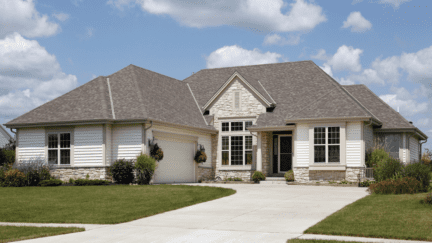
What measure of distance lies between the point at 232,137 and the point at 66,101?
9910 mm

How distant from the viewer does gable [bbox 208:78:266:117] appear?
92.9ft

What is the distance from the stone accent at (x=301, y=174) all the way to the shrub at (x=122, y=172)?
8.65 m

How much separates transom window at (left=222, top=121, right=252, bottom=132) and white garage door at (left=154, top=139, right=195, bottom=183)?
251 centimetres

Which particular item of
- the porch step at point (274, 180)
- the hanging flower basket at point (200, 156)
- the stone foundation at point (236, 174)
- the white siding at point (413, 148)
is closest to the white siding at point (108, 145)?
the hanging flower basket at point (200, 156)

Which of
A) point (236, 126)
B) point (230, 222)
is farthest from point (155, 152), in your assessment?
point (230, 222)

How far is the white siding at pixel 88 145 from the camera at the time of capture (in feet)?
78.5

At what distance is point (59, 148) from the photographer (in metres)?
24.7

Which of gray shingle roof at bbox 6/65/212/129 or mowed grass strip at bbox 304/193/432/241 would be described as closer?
mowed grass strip at bbox 304/193/432/241

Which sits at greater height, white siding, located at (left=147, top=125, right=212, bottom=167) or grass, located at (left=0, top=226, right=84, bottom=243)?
white siding, located at (left=147, top=125, right=212, bottom=167)

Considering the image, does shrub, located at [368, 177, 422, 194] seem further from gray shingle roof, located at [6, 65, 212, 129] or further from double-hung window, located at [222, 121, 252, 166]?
gray shingle roof, located at [6, 65, 212, 129]

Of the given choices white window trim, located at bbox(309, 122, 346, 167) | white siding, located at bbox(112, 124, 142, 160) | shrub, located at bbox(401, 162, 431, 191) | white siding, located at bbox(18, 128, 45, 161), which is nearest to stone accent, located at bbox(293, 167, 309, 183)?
white window trim, located at bbox(309, 122, 346, 167)

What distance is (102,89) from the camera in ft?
85.9

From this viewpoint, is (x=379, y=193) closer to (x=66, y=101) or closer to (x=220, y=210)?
(x=220, y=210)

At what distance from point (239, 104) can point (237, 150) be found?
9.23ft
